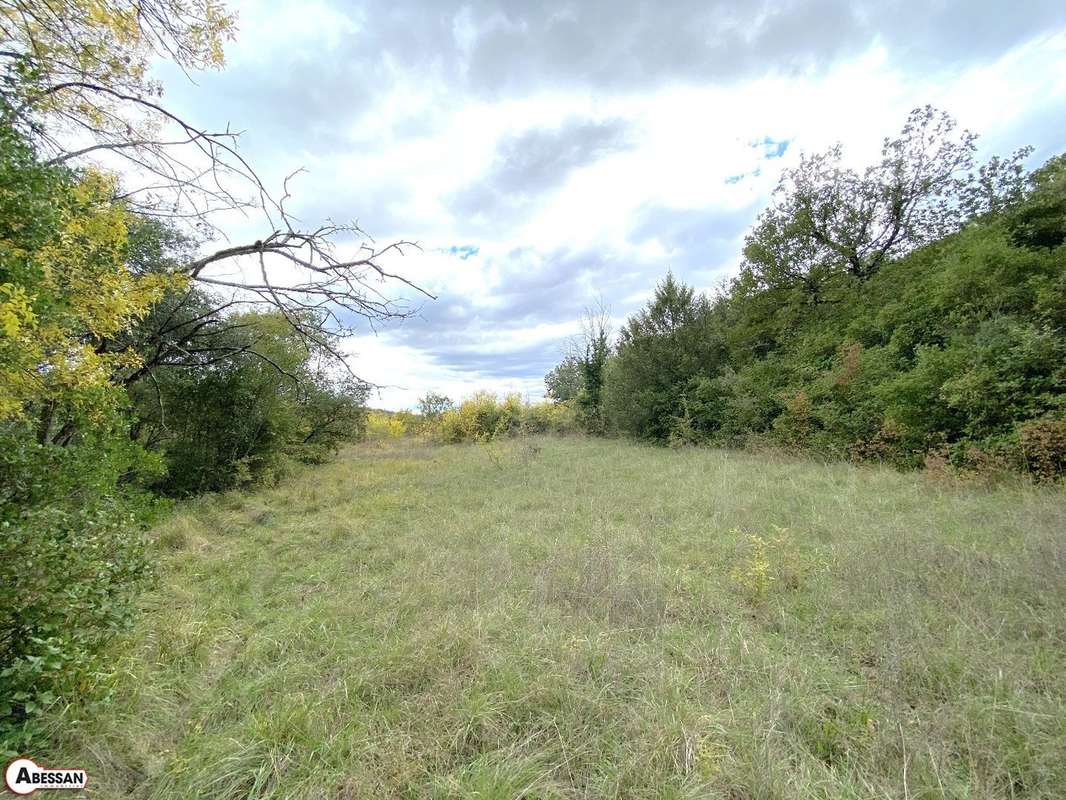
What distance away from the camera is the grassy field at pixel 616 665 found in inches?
57.2

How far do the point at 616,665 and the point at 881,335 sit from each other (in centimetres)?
994

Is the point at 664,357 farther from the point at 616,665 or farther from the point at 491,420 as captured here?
the point at 616,665

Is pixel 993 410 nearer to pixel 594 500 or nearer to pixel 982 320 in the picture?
pixel 982 320

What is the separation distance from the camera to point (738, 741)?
1540mm

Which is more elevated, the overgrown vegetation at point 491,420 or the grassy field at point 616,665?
the overgrown vegetation at point 491,420

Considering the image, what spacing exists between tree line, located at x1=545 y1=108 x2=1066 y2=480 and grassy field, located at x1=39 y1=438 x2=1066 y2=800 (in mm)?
1992

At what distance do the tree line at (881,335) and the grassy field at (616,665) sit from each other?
199 cm

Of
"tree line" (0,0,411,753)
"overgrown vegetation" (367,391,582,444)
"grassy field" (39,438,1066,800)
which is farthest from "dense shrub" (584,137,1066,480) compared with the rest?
"tree line" (0,0,411,753)

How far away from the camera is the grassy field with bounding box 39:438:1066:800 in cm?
145

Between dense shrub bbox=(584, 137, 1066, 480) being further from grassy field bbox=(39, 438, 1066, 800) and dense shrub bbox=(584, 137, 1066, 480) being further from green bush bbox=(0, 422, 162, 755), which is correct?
green bush bbox=(0, 422, 162, 755)

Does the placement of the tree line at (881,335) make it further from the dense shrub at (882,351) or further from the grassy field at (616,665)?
the grassy field at (616,665)

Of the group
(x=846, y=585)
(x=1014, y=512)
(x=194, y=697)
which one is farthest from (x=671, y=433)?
(x=194, y=697)

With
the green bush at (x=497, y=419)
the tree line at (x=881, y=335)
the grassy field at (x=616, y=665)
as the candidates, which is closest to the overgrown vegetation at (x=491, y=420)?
the green bush at (x=497, y=419)

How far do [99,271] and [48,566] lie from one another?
2.18 meters
